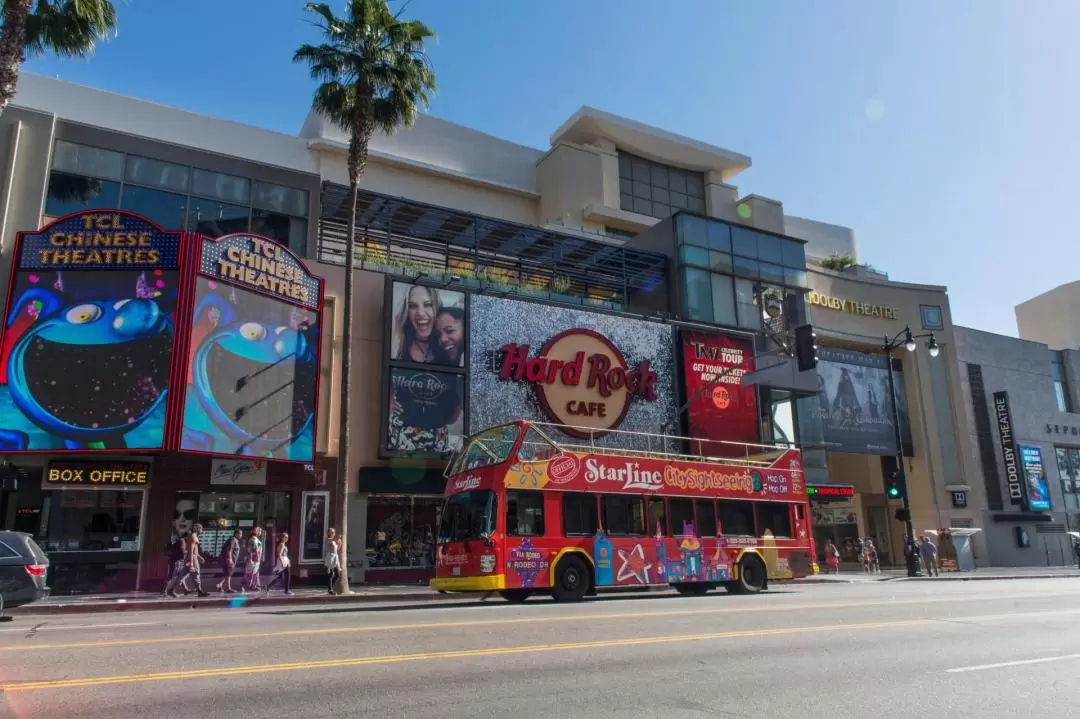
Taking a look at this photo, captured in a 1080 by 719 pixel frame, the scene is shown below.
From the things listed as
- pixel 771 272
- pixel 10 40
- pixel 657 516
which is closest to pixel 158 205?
pixel 10 40

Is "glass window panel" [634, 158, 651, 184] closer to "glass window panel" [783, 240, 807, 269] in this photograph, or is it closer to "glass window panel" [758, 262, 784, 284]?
"glass window panel" [783, 240, 807, 269]

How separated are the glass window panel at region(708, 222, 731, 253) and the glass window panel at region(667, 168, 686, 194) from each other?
16508 mm

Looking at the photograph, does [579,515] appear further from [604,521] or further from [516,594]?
[516,594]

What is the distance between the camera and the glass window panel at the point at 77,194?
24.5m

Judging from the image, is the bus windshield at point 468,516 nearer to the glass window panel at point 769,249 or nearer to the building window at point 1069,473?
the glass window panel at point 769,249

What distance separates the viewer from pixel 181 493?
23.8m

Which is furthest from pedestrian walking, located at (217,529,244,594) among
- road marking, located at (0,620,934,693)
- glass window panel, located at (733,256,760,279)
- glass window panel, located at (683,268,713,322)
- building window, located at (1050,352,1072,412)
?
building window, located at (1050,352,1072,412)

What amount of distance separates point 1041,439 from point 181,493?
5074cm

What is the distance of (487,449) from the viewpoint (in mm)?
18266

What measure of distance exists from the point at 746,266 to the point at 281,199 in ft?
74.9

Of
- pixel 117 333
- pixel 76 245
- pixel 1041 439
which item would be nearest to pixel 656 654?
pixel 117 333

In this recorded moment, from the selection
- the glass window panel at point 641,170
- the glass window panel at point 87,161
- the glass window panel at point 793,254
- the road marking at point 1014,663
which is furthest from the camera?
the glass window panel at point 641,170

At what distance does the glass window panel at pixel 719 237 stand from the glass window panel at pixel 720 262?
31 cm

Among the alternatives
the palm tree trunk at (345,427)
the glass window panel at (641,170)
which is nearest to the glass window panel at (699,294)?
the glass window panel at (641,170)
